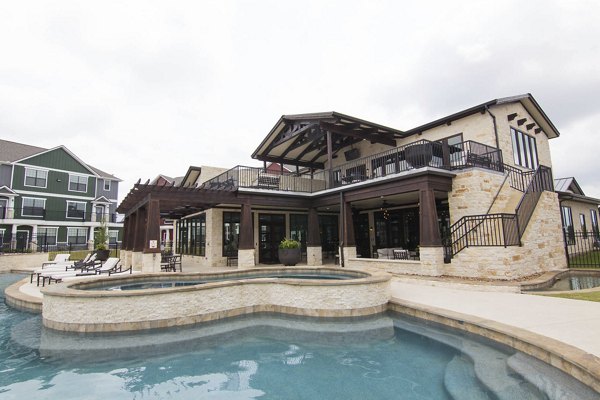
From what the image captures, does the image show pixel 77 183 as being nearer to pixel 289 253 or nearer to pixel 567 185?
pixel 289 253

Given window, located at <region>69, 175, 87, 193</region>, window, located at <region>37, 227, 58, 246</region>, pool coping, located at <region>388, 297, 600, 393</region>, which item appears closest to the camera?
pool coping, located at <region>388, 297, 600, 393</region>

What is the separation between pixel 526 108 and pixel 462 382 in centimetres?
1637

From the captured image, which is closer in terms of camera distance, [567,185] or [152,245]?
[152,245]

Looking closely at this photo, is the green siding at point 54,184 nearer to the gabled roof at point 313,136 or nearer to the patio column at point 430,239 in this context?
the gabled roof at point 313,136

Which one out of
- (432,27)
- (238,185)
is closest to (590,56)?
(432,27)

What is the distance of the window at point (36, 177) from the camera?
27625mm

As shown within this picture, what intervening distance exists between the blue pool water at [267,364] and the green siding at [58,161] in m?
29.4

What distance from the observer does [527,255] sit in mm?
10102

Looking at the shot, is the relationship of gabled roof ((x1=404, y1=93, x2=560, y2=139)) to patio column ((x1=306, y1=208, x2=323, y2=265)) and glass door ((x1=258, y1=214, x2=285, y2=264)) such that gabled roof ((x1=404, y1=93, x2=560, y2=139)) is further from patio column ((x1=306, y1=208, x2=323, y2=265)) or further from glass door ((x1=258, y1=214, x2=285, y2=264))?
glass door ((x1=258, y1=214, x2=285, y2=264))

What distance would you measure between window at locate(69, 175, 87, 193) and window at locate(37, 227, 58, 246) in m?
4.44

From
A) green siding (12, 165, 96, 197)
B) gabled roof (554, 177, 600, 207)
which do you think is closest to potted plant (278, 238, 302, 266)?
gabled roof (554, 177, 600, 207)

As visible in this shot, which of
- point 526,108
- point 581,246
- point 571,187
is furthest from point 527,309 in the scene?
point 571,187

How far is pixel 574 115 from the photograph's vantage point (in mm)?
18844

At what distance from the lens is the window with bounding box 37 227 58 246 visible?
2741 centimetres
